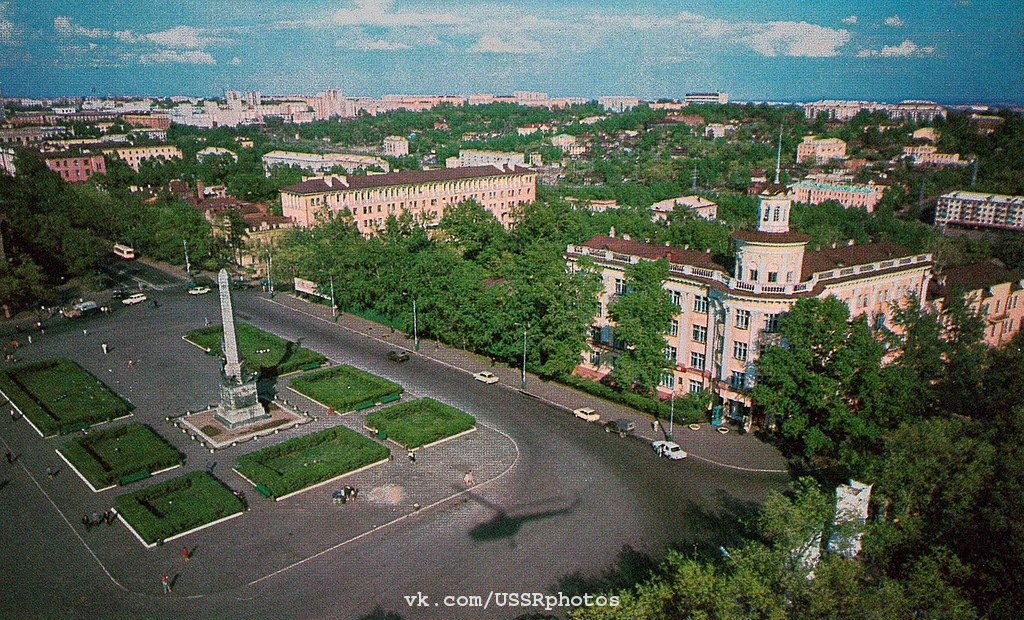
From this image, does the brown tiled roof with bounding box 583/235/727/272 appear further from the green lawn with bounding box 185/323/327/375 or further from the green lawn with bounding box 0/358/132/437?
the green lawn with bounding box 0/358/132/437

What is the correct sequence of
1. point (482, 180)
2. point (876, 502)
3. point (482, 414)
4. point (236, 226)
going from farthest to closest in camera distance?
point (482, 180) < point (236, 226) < point (482, 414) < point (876, 502)

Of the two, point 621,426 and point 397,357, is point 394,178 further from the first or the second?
point 621,426

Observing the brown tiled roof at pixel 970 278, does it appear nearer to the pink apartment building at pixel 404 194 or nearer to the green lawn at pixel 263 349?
the green lawn at pixel 263 349

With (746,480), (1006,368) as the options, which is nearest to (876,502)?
(746,480)

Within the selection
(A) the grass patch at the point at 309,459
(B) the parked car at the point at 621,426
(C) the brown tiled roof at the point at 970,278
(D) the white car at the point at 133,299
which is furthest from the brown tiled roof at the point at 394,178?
(C) the brown tiled roof at the point at 970,278

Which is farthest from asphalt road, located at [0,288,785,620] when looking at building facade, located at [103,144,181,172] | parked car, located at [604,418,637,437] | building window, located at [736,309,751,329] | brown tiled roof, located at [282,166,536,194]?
building facade, located at [103,144,181,172]

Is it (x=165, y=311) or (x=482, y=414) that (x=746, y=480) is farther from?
(x=165, y=311)
